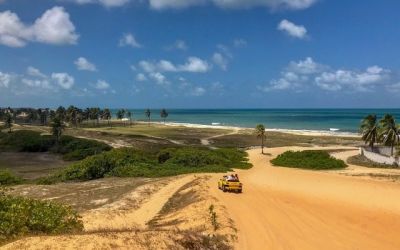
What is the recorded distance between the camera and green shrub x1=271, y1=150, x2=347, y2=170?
221 ft

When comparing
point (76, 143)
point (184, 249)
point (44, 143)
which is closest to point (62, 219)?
point (184, 249)

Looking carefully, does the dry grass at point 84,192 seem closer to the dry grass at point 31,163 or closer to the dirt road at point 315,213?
the dirt road at point 315,213

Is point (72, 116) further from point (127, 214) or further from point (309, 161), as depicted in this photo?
point (127, 214)

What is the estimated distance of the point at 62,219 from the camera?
20.0m

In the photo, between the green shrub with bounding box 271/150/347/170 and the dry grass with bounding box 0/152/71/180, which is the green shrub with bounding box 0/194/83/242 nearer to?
the dry grass with bounding box 0/152/71/180

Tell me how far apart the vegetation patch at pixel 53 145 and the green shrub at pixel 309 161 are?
40630 mm

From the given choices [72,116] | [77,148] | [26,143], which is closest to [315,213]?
[77,148]

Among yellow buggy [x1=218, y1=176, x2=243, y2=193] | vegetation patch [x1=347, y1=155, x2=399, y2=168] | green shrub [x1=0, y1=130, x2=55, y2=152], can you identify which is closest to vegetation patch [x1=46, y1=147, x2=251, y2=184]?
yellow buggy [x1=218, y1=176, x2=243, y2=193]

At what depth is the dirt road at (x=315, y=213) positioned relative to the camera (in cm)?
2408

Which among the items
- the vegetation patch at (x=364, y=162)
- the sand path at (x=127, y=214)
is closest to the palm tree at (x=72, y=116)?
the vegetation patch at (x=364, y=162)

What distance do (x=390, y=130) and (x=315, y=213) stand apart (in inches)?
1967

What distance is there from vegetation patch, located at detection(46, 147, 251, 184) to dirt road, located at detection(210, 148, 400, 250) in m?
10.2

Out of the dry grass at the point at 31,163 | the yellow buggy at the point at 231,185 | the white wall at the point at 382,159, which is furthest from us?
the dry grass at the point at 31,163

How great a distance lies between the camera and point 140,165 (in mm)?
57406
